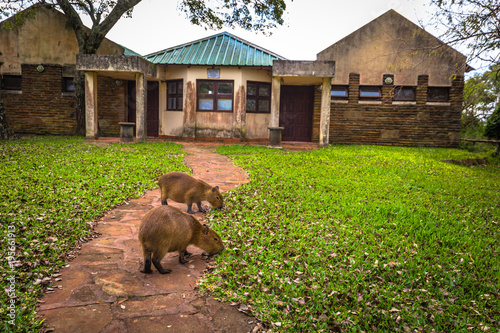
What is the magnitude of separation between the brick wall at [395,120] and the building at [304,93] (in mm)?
53

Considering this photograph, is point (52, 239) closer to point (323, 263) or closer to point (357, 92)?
point (323, 263)

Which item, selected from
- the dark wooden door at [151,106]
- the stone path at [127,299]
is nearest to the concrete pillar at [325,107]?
the dark wooden door at [151,106]

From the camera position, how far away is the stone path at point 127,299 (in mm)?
2711

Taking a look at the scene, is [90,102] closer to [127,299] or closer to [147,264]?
[147,264]

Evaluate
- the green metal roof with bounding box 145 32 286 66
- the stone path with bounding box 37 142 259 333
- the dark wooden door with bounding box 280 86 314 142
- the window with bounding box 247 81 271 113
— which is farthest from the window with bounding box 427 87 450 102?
the stone path with bounding box 37 142 259 333

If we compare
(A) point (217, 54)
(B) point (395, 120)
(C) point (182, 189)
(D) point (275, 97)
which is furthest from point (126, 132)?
(B) point (395, 120)

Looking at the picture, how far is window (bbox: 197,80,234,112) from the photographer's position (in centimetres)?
1681

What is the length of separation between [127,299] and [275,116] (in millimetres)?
12956

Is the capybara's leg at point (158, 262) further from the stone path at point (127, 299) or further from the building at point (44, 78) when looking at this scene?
the building at point (44, 78)

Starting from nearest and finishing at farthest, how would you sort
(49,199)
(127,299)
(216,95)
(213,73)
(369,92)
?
(127,299) → (49,199) → (213,73) → (216,95) → (369,92)

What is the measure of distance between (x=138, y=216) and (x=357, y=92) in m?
15.2

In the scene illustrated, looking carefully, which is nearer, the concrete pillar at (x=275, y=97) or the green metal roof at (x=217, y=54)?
the concrete pillar at (x=275, y=97)

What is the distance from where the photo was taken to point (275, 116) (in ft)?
50.1

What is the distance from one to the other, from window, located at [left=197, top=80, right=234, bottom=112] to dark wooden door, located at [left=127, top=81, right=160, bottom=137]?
10.9ft
